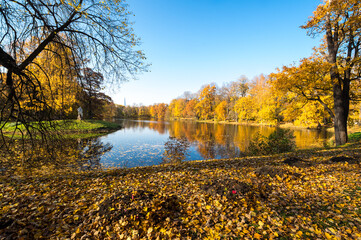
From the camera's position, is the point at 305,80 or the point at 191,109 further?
the point at 191,109

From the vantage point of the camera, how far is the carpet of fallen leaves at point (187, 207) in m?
2.60

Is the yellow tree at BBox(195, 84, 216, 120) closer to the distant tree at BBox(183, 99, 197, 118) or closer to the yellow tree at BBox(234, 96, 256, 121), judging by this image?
the distant tree at BBox(183, 99, 197, 118)

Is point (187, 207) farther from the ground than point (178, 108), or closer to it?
closer to it

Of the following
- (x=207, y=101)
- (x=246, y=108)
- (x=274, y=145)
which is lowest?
(x=274, y=145)

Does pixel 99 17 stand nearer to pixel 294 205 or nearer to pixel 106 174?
pixel 106 174

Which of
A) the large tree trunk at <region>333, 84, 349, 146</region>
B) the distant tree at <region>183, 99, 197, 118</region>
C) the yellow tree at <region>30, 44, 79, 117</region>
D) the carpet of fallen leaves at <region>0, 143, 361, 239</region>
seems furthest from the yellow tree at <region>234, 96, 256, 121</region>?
the yellow tree at <region>30, 44, 79, 117</region>

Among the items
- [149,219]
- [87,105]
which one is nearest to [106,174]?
[87,105]

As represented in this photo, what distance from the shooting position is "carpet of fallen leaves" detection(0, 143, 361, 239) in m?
2.60

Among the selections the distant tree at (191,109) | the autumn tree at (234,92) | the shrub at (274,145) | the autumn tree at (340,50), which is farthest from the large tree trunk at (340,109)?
the distant tree at (191,109)

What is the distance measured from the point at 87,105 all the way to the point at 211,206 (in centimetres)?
588

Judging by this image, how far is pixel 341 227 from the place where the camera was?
261 centimetres

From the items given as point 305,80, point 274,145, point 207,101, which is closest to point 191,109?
point 207,101

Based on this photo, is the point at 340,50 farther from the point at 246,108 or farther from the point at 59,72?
the point at 246,108

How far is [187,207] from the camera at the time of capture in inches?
131
